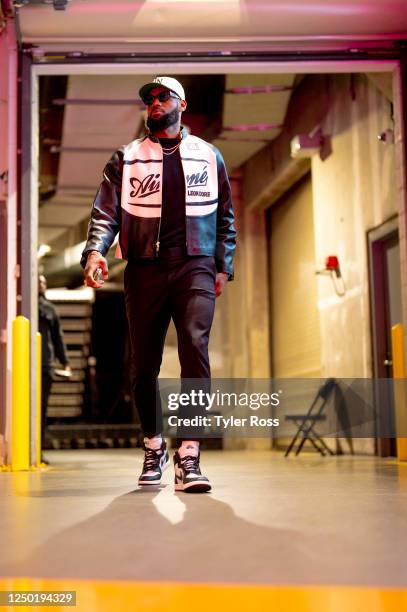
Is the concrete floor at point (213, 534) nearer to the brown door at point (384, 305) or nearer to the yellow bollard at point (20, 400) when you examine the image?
the yellow bollard at point (20, 400)

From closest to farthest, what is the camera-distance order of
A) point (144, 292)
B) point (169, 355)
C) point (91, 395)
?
1. point (144, 292)
2. point (169, 355)
3. point (91, 395)

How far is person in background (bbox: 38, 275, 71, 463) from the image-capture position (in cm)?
782

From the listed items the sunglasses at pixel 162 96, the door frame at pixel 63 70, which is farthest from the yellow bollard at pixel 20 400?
the sunglasses at pixel 162 96

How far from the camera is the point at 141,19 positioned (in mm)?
5801

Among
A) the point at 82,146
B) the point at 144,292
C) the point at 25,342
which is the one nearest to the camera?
the point at 144,292

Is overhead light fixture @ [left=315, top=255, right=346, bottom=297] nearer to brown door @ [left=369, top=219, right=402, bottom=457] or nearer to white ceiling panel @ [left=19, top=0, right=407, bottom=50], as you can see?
brown door @ [left=369, top=219, right=402, bottom=457]

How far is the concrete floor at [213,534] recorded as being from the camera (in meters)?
→ 1.77

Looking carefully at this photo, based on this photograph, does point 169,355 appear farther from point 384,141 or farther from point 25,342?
point 25,342

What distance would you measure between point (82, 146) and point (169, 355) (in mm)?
4321

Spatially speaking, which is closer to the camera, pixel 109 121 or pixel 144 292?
pixel 144 292

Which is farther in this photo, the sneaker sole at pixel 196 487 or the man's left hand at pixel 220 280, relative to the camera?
the man's left hand at pixel 220 280

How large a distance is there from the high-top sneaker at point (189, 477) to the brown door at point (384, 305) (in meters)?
4.71

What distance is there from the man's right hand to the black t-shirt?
0.27 metres

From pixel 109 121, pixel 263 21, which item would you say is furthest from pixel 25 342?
pixel 109 121
